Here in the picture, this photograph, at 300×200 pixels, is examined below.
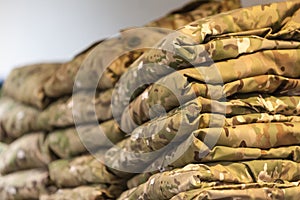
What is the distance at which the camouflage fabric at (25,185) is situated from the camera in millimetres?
1495

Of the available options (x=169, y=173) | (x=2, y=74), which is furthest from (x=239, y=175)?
(x=2, y=74)

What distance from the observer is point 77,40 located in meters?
2.12

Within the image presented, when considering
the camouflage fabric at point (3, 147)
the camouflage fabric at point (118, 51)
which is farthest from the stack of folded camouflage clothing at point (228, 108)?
the camouflage fabric at point (3, 147)

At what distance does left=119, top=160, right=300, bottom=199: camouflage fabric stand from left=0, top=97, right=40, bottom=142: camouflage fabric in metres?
0.62

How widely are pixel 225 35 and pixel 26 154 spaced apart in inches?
26.9

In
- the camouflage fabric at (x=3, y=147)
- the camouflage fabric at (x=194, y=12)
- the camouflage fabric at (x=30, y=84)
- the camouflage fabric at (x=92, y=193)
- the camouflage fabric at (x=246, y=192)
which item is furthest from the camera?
the camouflage fabric at (x=3, y=147)

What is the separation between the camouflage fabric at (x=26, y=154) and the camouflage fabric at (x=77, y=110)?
45mm

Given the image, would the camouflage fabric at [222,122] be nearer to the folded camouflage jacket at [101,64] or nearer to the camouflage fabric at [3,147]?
the folded camouflage jacket at [101,64]

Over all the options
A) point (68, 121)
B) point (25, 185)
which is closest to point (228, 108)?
point (68, 121)

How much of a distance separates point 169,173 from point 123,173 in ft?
0.81

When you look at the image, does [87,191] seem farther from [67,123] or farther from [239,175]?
[239,175]

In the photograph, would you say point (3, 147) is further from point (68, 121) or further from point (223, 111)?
point (223, 111)

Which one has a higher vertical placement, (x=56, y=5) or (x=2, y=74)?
(x=56, y=5)

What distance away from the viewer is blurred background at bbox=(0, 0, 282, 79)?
195 centimetres
